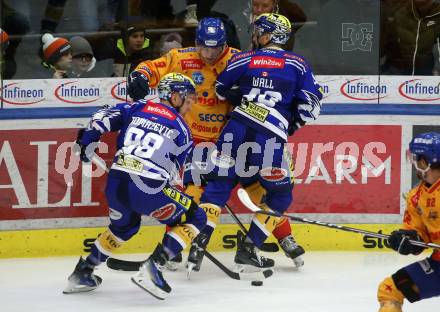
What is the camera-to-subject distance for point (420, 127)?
757cm

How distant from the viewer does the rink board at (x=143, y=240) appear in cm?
719

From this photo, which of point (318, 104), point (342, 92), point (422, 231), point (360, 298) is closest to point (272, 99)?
point (318, 104)

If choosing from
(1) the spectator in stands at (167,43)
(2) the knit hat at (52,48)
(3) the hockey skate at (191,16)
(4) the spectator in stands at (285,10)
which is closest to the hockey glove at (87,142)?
(2) the knit hat at (52,48)

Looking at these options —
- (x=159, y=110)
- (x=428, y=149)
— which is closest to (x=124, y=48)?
(x=159, y=110)

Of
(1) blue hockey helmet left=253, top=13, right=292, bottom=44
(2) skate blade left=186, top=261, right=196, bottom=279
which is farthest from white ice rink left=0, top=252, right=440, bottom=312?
(1) blue hockey helmet left=253, top=13, right=292, bottom=44

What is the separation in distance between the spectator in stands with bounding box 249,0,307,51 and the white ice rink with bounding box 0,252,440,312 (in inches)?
60.2

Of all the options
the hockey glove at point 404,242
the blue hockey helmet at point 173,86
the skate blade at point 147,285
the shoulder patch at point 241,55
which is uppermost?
the shoulder patch at point 241,55

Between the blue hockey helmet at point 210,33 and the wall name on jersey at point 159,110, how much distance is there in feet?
3.05

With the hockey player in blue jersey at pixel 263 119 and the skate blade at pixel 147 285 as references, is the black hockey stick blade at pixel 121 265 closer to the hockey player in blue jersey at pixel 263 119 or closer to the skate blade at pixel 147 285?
the hockey player in blue jersey at pixel 263 119

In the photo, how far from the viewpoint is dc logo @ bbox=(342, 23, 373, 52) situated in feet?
24.8

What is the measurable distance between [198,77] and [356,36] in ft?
3.92

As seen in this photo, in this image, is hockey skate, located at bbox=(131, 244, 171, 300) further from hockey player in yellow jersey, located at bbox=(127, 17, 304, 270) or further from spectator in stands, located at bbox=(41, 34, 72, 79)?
spectator in stands, located at bbox=(41, 34, 72, 79)

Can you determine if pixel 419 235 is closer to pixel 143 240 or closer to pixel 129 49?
pixel 143 240

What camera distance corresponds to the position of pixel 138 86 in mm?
6801
